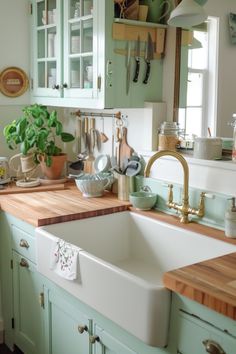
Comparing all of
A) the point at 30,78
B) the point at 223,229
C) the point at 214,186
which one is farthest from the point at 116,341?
the point at 30,78

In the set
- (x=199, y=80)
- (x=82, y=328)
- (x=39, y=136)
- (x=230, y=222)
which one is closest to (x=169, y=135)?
(x=199, y=80)

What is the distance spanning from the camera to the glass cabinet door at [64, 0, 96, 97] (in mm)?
2357

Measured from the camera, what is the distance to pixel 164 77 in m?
2.38

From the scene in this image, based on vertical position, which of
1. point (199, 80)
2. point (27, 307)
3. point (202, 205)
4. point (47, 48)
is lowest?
point (27, 307)

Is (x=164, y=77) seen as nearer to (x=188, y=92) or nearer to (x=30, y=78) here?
(x=188, y=92)

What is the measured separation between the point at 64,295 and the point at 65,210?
0.42m

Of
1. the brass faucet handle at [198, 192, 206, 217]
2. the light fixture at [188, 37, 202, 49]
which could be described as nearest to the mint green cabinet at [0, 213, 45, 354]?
the brass faucet handle at [198, 192, 206, 217]

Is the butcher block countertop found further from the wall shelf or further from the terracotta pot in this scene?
the wall shelf

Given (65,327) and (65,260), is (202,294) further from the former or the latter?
(65,327)

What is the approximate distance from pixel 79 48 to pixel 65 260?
Result: 1226 millimetres

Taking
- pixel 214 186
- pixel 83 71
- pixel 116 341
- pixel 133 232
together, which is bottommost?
pixel 116 341

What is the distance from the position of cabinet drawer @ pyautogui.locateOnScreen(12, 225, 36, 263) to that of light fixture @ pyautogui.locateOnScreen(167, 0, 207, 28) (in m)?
1.21

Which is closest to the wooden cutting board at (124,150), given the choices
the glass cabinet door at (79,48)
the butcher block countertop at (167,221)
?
the butcher block countertop at (167,221)

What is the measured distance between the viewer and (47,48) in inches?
107
